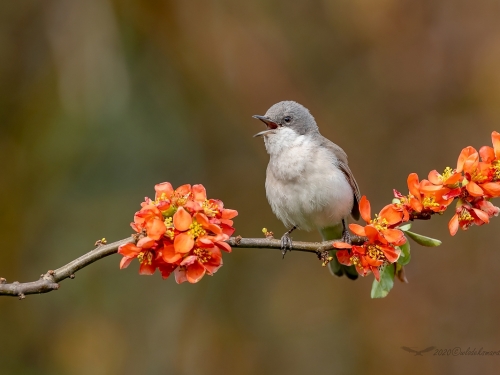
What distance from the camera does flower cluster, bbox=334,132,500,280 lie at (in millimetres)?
2676

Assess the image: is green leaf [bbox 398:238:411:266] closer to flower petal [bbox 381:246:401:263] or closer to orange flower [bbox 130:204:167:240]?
flower petal [bbox 381:246:401:263]

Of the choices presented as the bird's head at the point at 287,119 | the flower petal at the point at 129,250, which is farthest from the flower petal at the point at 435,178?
the bird's head at the point at 287,119

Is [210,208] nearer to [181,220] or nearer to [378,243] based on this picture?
[181,220]

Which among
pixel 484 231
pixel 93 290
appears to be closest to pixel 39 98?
pixel 93 290

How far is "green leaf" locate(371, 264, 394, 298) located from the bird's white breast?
4.73 feet

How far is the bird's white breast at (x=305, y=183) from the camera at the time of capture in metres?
4.50

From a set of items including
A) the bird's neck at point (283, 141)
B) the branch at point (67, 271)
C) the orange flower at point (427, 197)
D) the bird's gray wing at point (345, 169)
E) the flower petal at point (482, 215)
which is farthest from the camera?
the bird's gray wing at point (345, 169)

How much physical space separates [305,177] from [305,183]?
0.04m

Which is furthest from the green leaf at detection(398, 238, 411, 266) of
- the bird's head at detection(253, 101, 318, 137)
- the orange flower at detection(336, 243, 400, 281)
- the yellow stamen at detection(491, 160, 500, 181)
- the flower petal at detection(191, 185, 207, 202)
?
the bird's head at detection(253, 101, 318, 137)

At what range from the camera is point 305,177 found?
451 centimetres

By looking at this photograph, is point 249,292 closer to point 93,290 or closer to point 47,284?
point 93,290

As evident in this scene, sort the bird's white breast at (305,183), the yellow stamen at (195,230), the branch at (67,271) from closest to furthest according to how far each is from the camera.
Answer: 1. the branch at (67,271)
2. the yellow stamen at (195,230)
3. the bird's white breast at (305,183)

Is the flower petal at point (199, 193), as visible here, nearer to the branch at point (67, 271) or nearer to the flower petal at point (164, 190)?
the flower petal at point (164, 190)

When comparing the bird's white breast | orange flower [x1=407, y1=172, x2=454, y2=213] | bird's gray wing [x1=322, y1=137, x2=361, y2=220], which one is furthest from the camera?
bird's gray wing [x1=322, y1=137, x2=361, y2=220]
